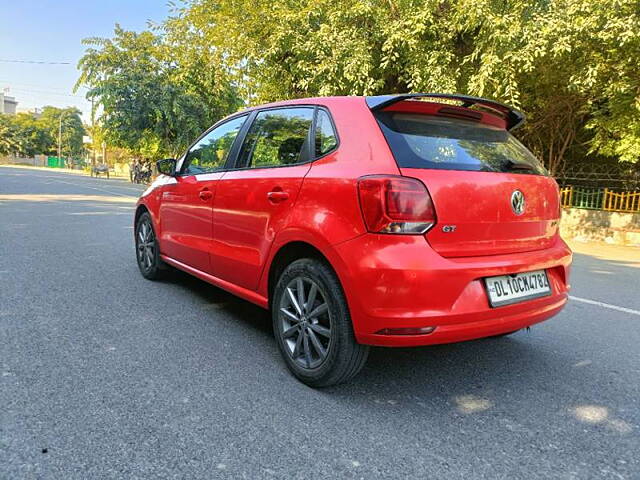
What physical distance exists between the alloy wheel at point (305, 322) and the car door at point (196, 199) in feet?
3.82

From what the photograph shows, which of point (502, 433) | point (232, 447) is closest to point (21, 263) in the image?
point (232, 447)

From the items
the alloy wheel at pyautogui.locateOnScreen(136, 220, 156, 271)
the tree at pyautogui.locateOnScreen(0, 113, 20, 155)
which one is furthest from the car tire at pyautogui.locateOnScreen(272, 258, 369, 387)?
the tree at pyautogui.locateOnScreen(0, 113, 20, 155)

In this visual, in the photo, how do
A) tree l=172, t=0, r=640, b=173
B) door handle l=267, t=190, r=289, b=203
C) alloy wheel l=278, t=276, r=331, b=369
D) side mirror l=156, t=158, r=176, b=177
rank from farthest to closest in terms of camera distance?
tree l=172, t=0, r=640, b=173
side mirror l=156, t=158, r=176, b=177
door handle l=267, t=190, r=289, b=203
alloy wheel l=278, t=276, r=331, b=369

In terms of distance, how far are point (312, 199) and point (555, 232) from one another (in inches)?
62.1

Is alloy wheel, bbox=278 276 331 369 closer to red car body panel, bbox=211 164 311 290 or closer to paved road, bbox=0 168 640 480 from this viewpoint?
paved road, bbox=0 168 640 480

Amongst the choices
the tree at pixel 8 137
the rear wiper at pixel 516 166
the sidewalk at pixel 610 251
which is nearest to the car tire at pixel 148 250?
the rear wiper at pixel 516 166

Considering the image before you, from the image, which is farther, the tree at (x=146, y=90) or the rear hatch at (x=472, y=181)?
the tree at (x=146, y=90)

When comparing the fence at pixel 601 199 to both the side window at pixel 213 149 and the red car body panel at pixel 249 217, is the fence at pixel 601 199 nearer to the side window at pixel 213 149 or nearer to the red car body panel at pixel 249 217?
the side window at pixel 213 149

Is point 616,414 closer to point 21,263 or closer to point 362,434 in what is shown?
point 362,434

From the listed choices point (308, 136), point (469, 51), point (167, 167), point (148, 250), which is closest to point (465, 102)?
point (308, 136)

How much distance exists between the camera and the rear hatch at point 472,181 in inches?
99.4

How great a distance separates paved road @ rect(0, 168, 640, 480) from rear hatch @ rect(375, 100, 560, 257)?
86cm

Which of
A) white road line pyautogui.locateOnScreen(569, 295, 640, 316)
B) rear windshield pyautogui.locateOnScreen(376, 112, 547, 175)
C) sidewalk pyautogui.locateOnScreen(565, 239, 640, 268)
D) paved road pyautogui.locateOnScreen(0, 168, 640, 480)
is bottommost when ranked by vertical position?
paved road pyautogui.locateOnScreen(0, 168, 640, 480)

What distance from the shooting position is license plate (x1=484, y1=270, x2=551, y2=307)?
260 centimetres
